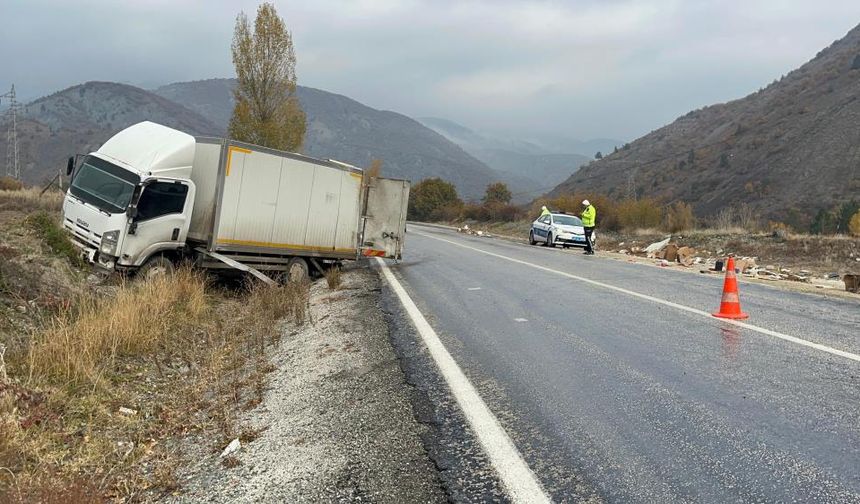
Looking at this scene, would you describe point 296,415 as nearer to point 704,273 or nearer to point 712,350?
point 712,350

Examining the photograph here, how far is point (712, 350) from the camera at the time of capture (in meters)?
5.88

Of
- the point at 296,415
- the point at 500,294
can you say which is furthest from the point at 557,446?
the point at 500,294

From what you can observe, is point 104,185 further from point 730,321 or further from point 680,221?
point 680,221

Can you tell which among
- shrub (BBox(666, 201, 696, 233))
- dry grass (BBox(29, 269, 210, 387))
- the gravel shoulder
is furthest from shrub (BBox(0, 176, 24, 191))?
the gravel shoulder

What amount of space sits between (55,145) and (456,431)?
15392 centimetres

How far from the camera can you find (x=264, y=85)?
39750 mm

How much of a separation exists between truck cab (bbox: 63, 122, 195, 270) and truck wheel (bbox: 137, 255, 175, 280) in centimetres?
11

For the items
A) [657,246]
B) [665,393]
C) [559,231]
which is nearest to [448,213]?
[559,231]

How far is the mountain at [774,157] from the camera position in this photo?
47.4 m

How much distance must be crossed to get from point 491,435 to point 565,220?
895 inches

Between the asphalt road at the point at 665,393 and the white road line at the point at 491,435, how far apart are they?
0.07 meters

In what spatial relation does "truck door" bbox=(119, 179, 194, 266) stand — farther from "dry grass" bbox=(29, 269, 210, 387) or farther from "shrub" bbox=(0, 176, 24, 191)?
"shrub" bbox=(0, 176, 24, 191)

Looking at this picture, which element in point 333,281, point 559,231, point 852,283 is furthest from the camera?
point 559,231

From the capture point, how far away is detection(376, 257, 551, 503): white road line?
3109 millimetres
